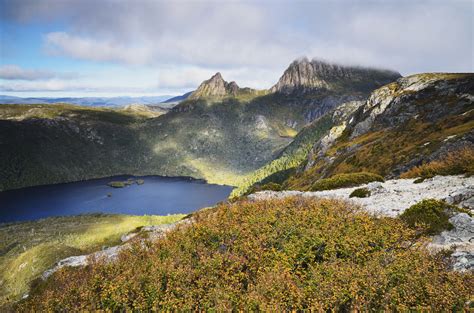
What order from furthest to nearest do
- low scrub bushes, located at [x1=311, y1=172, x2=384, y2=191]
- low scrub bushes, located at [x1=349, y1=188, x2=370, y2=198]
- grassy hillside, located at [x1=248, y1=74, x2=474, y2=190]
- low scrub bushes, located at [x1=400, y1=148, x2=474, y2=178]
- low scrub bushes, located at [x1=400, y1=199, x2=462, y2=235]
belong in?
1. grassy hillside, located at [x1=248, y1=74, x2=474, y2=190]
2. low scrub bushes, located at [x1=311, y1=172, x2=384, y2=191]
3. low scrub bushes, located at [x1=349, y1=188, x2=370, y2=198]
4. low scrub bushes, located at [x1=400, y1=148, x2=474, y2=178]
5. low scrub bushes, located at [x1=400, y1=199, x2=462, y2=235]

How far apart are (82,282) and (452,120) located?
79813 millimetres

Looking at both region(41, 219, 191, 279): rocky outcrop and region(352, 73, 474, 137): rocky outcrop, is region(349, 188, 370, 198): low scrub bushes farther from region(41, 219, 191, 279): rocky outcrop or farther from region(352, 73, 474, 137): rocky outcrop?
region(352, 73, 474, 137): rocky outcrop

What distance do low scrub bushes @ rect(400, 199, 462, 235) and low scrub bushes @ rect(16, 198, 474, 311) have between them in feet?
4.02

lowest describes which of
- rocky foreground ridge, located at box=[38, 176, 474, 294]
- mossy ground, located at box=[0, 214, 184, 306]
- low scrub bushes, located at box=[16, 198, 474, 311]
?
mossy ground, located at box=[0, 214, 184, 306]

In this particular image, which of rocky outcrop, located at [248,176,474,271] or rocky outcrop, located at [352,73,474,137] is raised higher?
rocky outcrop, located at [352,73,474,137]

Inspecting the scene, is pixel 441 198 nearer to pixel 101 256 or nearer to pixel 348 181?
pixel 348 181

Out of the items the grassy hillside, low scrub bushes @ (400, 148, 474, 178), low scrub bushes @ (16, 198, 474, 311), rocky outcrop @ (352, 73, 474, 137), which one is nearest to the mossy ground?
low scrub bushes @ (16, 198, 474, 311)

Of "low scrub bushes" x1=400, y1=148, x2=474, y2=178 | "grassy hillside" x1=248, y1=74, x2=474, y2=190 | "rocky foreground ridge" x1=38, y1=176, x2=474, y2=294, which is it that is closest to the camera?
"rocky foreground ridge" x1=38, y1=176, x2=474, y2=294

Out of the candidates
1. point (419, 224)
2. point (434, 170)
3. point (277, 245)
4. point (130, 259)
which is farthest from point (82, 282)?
point (434, 170)

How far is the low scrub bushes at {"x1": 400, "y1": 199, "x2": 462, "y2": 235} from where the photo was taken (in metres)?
19.2

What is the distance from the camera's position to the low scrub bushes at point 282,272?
45.4ft

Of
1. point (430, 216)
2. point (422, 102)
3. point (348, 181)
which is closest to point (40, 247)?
point (348, 181)

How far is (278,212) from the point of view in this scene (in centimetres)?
2803

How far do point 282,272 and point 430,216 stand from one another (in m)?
12.0
